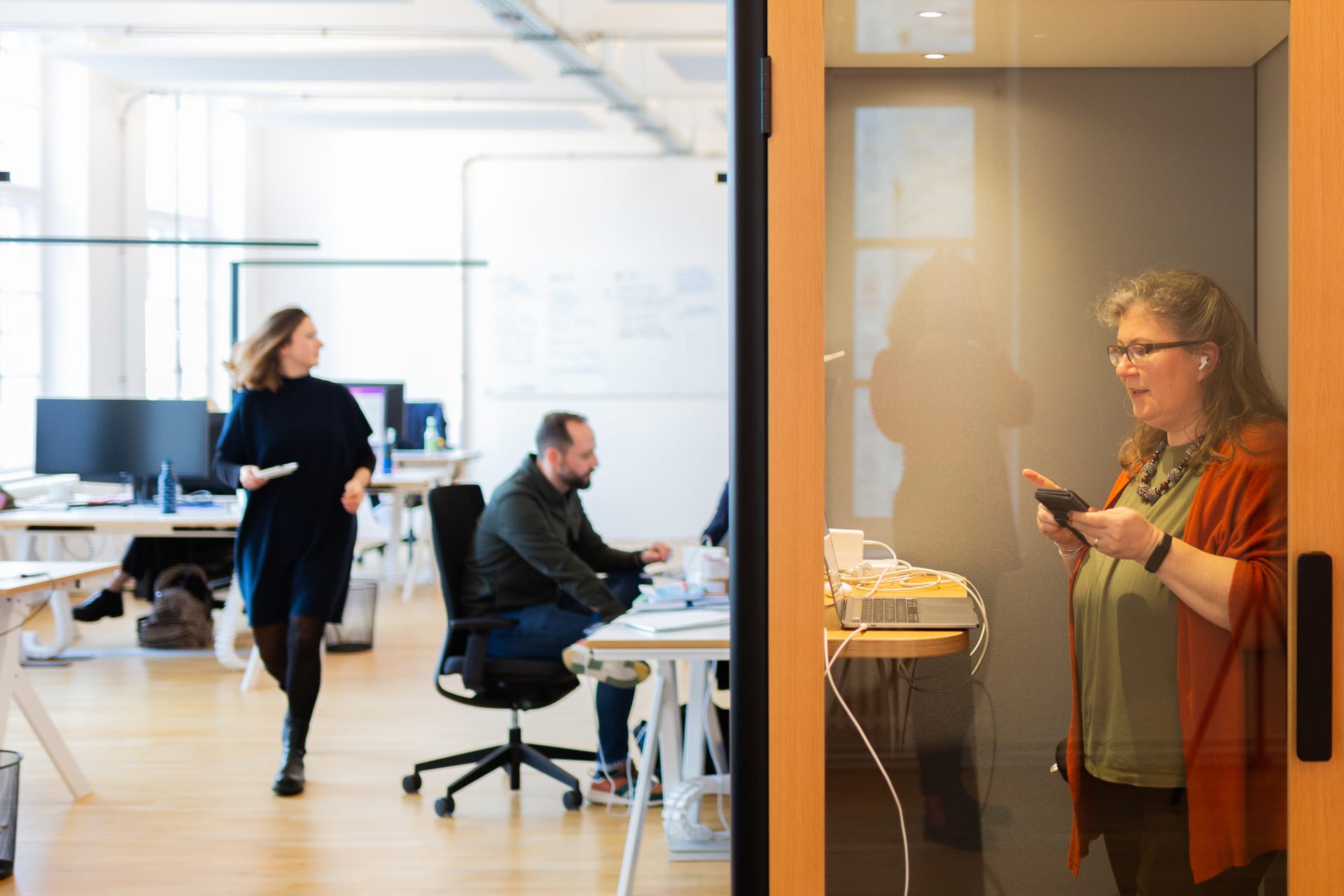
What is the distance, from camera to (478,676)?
3.64 metres

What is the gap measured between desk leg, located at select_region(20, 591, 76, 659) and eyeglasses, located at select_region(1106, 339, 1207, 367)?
18.5ft

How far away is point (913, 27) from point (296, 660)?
10.1ft

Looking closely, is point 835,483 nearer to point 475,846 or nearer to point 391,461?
point 475,846

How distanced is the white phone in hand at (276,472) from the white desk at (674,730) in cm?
143

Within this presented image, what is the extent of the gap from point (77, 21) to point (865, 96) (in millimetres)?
6404

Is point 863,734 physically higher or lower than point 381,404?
lower

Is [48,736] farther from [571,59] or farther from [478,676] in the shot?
[571,59]

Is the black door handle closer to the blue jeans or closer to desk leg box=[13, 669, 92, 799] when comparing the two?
the blue jeans

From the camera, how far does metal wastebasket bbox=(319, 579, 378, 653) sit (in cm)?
612

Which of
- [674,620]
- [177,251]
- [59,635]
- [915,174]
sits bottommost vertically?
[59,635]

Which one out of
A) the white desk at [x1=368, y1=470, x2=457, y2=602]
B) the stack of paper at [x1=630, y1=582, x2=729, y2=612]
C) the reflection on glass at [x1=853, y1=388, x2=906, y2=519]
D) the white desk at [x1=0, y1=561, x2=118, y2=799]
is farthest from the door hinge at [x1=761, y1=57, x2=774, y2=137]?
the white desk at [x1=368, y1=470, x2=457, y2=602]

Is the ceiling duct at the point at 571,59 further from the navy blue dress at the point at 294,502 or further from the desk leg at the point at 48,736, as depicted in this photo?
the desk leg at the point at 48,736

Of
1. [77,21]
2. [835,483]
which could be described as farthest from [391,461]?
[835,483]

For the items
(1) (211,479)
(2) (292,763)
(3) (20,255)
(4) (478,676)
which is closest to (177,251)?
(3) (20,255)
